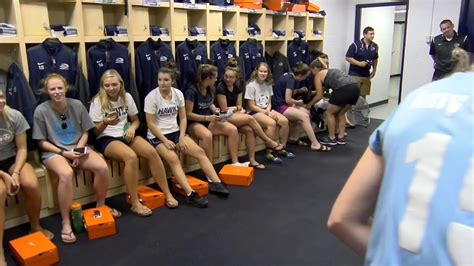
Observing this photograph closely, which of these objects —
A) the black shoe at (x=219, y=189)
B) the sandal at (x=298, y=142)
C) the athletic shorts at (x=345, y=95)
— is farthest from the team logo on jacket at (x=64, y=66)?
the athletic shorts at (x=345, y=95)

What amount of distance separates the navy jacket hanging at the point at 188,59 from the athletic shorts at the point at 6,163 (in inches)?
71.7

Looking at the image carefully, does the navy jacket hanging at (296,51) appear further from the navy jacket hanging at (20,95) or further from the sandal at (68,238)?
the sandal at (68,238)

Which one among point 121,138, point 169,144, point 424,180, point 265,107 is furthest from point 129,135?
point 424,180

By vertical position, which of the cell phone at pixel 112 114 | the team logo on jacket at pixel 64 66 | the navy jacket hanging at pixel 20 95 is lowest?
the cell phone at pixel 112 114

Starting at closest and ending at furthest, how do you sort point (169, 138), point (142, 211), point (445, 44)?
point (142, 211) < point (169, 138) < point (445, 44)

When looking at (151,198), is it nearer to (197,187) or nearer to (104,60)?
(197,187)

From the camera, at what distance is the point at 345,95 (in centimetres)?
507

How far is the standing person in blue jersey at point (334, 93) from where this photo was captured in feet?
16.7

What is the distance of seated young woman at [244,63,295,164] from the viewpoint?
15.0ft

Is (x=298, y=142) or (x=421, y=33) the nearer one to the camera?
(x=298, y=142)

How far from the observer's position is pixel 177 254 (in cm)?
257

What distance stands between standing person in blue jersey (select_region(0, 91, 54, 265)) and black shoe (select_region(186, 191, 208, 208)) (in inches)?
41.4

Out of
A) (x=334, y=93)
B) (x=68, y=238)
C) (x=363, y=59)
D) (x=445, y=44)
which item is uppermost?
(x=445, y=44)

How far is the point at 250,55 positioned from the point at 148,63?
154 cm
